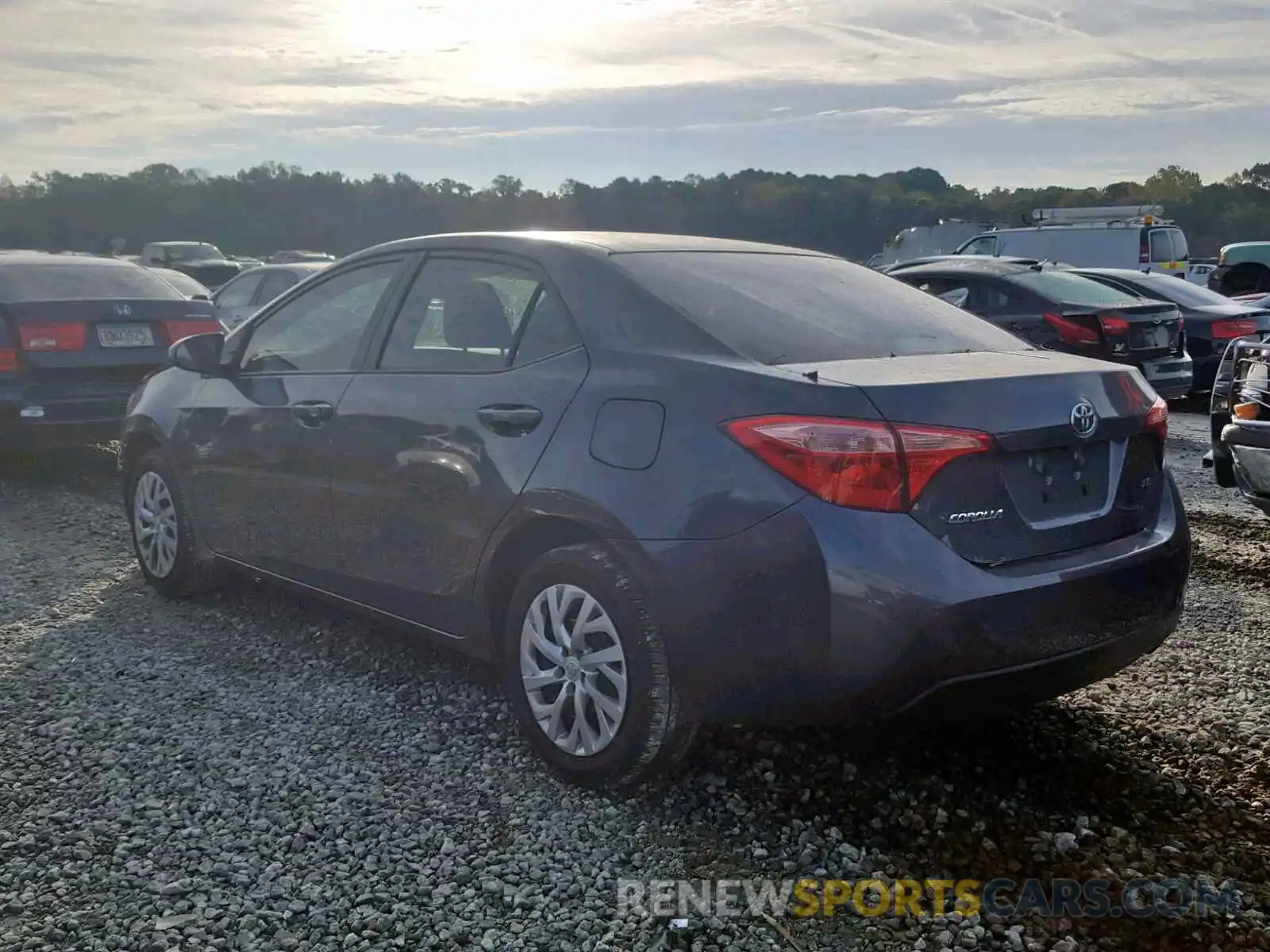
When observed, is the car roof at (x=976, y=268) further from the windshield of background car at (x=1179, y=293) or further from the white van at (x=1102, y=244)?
the white van at (x=1102, y=244)

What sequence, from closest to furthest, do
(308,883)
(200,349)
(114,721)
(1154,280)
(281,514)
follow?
(308,883) < (114,721) < (281,514) < (200,349) < (1154,280)

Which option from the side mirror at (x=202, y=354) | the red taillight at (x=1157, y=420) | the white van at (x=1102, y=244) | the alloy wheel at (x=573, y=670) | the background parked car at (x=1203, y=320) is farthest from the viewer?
the white van at (x=1102, y=244)

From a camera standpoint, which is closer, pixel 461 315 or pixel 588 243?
pixel 588 243

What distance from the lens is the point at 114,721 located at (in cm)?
→ 407

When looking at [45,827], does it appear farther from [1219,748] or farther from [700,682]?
[1219,748]

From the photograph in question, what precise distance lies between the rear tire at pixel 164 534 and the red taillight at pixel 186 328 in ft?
9.96

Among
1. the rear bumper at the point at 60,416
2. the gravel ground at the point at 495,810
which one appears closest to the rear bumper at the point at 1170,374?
the gravel ground at the point at 495,810

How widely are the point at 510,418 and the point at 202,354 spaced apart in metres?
2.01

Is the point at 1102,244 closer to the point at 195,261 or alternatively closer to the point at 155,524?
the point at 155,524

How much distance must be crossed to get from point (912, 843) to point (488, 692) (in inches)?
66.4

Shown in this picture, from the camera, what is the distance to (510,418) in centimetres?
367

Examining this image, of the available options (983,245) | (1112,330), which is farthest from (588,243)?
(983,245)

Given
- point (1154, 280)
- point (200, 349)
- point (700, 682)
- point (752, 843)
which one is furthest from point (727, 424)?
point (1154, 280)

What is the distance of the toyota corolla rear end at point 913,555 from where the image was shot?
296cm
